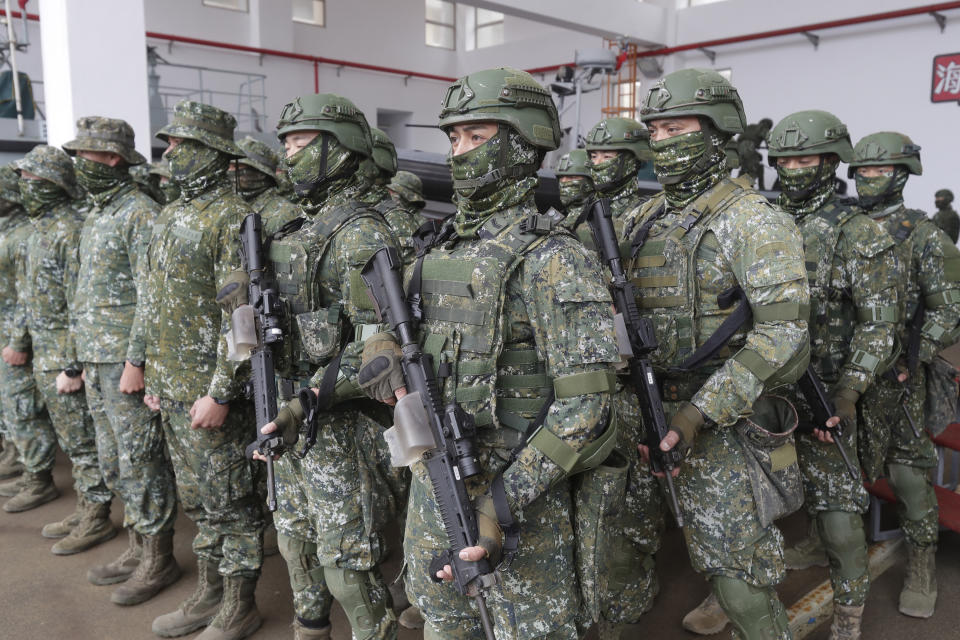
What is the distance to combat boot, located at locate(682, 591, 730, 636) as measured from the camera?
3.00 m

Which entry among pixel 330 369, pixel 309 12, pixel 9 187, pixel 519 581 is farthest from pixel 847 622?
pixel 309 12

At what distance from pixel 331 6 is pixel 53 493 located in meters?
13.4

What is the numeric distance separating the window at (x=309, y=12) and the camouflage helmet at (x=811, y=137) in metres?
14.4

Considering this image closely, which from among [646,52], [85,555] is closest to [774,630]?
[85,555]

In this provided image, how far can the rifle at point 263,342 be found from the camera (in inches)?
93.0

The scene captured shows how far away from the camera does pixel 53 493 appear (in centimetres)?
468

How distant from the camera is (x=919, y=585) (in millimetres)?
3240

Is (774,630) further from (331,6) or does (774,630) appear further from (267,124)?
(331,6)

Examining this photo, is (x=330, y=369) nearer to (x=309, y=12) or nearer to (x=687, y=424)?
(x=687, y=424)

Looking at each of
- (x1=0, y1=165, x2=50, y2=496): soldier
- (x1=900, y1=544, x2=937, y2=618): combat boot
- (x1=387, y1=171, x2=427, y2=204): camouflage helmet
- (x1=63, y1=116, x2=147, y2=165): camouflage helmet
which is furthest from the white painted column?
(x1=900, y1=544, x2=937, y2=618): combat boot

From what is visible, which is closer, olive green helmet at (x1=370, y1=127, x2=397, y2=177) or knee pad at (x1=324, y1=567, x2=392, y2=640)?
knee pad at (x1=324, y1=567, x2=392, y2=640)

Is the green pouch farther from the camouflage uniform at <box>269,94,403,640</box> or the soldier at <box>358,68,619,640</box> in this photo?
A: the camouflage uniform at <box>269,94,403,640</box>

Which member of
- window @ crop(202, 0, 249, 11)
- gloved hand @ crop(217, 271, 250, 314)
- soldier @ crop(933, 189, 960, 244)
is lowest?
gloved hand @ crop(217, 271, 250, 314)

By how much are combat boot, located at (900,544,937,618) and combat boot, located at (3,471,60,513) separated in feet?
15.9
